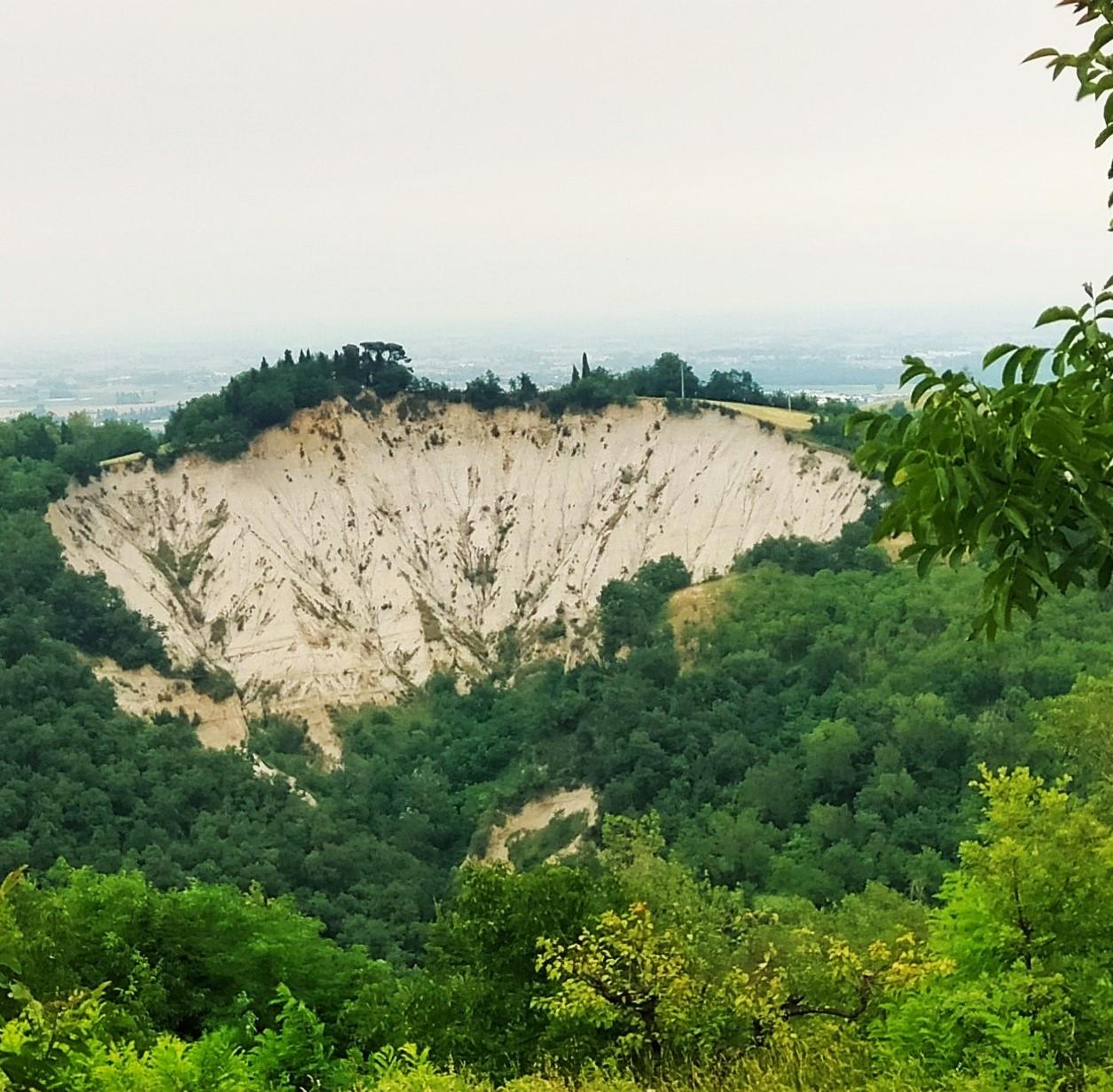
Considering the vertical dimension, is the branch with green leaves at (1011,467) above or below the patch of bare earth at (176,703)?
above

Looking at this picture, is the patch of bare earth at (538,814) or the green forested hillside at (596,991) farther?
the patch of bare earth at (538,814)

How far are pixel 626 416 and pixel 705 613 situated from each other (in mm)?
15934

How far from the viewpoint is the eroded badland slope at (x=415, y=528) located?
4384cm

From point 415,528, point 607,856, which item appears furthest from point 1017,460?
point 415,528

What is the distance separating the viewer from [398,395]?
50688mm

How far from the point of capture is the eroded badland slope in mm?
43844

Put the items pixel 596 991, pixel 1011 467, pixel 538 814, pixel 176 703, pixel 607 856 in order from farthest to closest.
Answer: pixel 176 703 → pixel 538 814 → pixel 607 856 → pixel 596 991 → pixel 1011 467

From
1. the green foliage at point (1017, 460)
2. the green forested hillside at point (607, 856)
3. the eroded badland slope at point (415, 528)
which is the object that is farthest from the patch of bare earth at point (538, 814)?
the green foliage at point (1017, 460)

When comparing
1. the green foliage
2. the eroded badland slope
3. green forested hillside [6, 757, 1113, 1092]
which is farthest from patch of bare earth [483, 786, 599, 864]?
the green foliage

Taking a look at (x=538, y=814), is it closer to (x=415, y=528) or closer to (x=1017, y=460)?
(x=415, y=528)

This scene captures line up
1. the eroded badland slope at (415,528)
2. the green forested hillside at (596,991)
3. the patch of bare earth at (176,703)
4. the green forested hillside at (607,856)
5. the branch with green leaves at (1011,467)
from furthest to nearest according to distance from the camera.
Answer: the eroded badland slope at (415,528)
the patch of bare earth at (176,703)
the green forested hillside at (607,856)
the green forested hillside at (596,991)
the branch with green leaves at (1011,467)

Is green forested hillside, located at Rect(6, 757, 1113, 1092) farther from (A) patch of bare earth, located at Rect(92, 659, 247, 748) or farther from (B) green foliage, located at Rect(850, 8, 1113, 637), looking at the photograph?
(A) patch of bare earth, located at Rect(92, 659, 247, 748)

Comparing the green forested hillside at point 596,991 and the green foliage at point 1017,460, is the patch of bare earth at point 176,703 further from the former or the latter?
the green foliage at point 1017,460

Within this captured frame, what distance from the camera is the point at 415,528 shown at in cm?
4947
